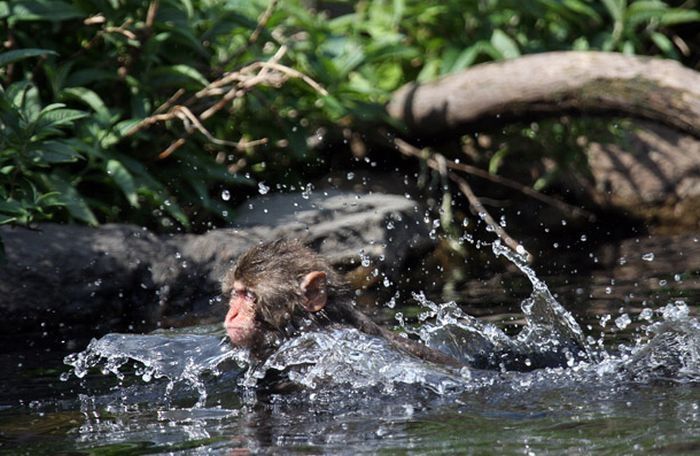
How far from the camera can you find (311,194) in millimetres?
8883

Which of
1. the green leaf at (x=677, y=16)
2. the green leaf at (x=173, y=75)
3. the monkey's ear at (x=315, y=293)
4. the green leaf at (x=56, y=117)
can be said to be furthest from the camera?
the green leaf at (x=677, y=16)

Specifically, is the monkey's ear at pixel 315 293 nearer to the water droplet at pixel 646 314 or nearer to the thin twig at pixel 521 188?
the water droplet at pixel 646 314

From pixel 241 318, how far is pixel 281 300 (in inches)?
7.6

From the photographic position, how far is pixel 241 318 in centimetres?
551

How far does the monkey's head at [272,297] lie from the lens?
18.1 ft

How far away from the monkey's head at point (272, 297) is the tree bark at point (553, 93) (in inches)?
143

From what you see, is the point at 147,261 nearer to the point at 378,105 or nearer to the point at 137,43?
the point at 137,43

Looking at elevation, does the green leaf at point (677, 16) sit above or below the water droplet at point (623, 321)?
above

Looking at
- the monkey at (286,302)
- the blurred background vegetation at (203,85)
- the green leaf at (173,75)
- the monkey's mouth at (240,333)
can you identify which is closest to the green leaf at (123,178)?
the blurred background vegetation at (203,85)

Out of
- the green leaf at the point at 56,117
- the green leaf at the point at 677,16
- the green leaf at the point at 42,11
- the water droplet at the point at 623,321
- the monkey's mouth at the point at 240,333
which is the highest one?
the green leaf at the point at 42,11

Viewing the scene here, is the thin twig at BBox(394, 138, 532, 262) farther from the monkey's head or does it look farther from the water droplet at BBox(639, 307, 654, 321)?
the monkey's head

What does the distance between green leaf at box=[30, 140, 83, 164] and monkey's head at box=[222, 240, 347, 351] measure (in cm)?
174

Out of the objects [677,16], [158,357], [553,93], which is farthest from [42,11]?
[677,16]

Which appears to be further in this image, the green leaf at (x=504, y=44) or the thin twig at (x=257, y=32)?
the green leaf at (x=504, y=44)
